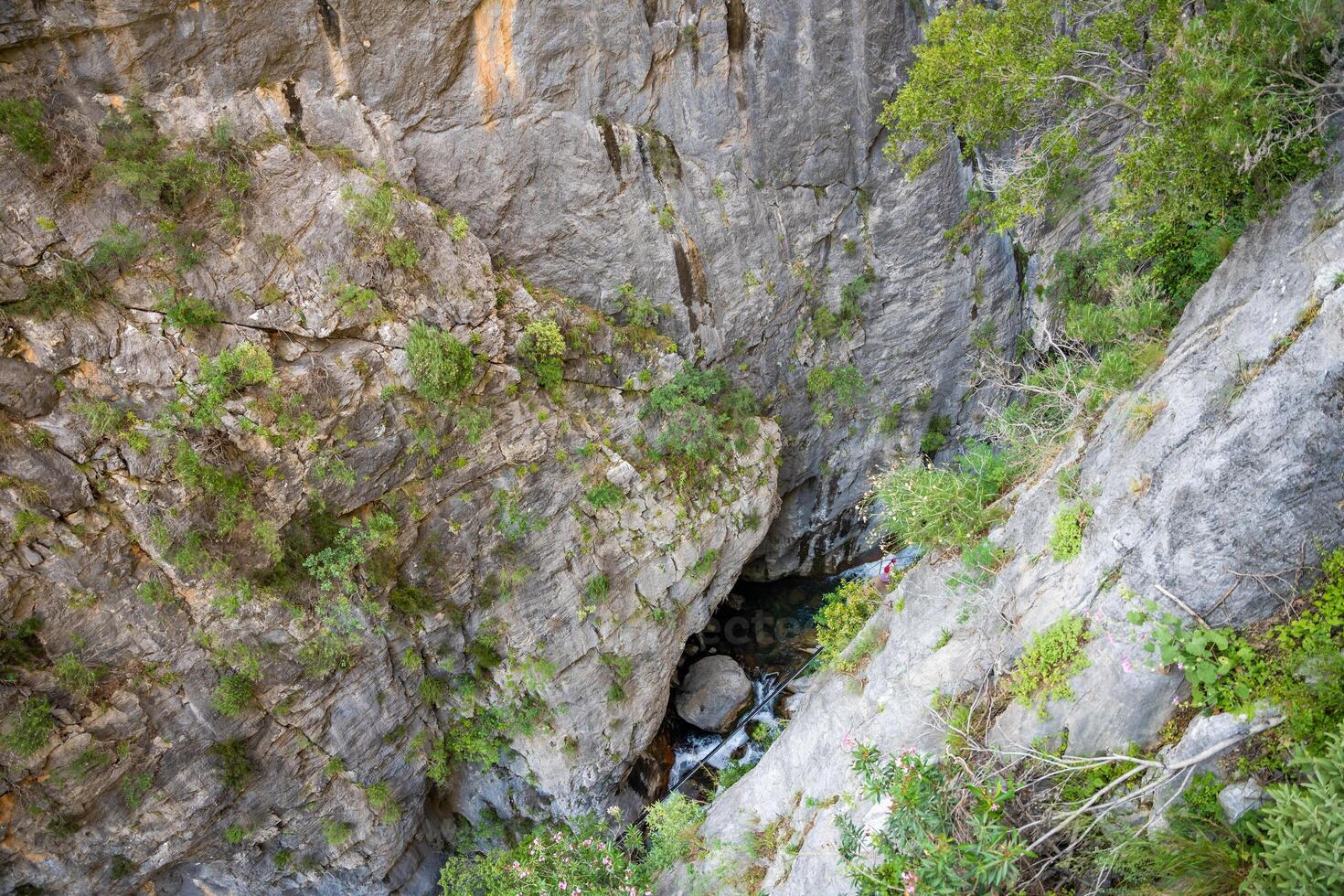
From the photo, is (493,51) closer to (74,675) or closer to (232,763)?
(74,675)

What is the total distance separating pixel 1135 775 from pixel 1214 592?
153 cm

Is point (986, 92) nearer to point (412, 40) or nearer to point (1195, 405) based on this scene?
point (1195, 405)

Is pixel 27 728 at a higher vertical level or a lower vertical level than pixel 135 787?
higher

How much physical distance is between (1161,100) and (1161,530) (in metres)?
4.06

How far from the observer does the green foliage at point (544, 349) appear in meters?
10.9

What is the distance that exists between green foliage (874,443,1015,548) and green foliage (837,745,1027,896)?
2.77m

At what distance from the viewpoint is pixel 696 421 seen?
12375 millimetres

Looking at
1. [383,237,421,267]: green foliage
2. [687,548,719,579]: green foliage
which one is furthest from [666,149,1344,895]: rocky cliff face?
[383,237,421,267]: green foliage

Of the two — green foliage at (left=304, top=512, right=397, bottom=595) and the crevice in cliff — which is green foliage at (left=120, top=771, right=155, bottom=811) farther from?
the crevice in cliff

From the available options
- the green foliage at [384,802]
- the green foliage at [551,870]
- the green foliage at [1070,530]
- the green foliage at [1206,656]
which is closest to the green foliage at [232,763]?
the green foliage at [384,802]

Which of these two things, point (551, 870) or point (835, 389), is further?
point (835, 389)

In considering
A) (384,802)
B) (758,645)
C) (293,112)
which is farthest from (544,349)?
(758,645)

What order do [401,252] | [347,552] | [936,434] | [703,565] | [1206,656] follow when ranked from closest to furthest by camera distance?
[1206,656]
[347,552]
[401,252]
[703,565]
[936,434]

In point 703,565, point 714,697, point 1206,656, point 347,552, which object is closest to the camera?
point 1206,656
